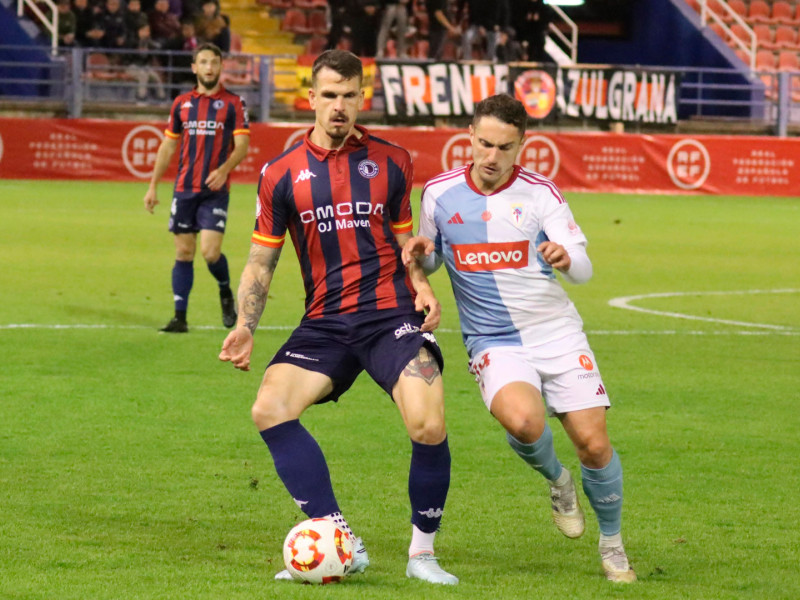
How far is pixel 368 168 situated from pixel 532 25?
83.3ft

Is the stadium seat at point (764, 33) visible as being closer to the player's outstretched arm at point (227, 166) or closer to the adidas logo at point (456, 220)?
the player's outstretched arm at point (227, 166)

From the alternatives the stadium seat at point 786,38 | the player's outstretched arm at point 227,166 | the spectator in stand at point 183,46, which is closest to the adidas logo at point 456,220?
the player's outstretched arm at point 227,166

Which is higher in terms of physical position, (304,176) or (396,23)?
(396,23)

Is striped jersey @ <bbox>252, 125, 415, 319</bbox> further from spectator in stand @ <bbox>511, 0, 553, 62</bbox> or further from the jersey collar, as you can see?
spectator in stand @ <bbox>511, 0, 553, 62</bbox>

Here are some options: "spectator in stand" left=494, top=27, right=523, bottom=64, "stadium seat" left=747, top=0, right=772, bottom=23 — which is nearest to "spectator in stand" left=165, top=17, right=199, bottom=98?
"spectator in stand" left=494, top=27, right=523, bottom=64

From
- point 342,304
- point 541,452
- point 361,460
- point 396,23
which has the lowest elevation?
point 361,460

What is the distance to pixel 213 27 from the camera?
84.8 feet

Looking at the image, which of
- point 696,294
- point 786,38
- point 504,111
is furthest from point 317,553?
point 786,38

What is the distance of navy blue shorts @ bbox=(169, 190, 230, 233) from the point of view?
10.6 meters

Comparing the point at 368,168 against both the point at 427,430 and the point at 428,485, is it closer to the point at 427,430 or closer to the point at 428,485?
the point at 427,430

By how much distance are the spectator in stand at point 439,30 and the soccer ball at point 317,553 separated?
2384cm

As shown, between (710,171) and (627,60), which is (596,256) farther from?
(627,60)

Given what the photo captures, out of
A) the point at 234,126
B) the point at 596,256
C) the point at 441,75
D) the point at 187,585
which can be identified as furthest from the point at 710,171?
the point at 187,585

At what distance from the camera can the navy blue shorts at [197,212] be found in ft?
34.8
